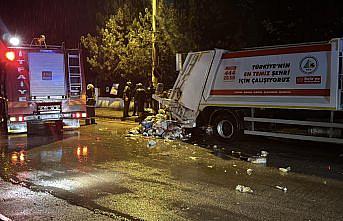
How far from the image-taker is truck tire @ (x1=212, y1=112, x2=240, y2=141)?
40.4 feet

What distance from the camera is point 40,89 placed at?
1476 centimetres

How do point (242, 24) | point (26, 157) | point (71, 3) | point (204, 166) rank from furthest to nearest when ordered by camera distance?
point (71, 3) < point (242, 24) < point (26, 157) < point (204, 166)

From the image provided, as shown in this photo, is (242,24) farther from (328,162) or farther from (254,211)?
(254,211)

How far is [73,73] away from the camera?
15.5 metres

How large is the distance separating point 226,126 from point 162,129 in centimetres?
225

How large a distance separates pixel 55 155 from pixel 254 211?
20.1 feet

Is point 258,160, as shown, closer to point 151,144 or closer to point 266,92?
point 266,92

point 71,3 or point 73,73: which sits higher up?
point 71,3

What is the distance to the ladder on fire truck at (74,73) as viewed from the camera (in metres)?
15.5

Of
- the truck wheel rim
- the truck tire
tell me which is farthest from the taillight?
the truck wheel rim

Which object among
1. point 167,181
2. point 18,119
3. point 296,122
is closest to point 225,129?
point 296,122

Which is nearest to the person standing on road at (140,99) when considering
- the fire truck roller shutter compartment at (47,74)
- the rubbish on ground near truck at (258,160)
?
the fire truck roller shutter compartment at (47,74)

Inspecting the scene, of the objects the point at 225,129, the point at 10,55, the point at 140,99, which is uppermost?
the point at 10,55

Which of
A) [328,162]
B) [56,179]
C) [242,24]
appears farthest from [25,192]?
[242,24]
